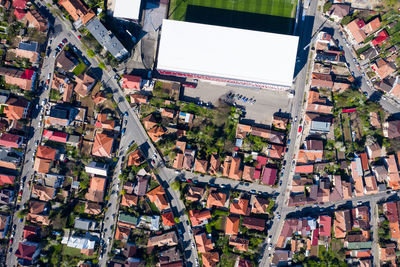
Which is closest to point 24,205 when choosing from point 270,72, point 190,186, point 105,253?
point 105,253

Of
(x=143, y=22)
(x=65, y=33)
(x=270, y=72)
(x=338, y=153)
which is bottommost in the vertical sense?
(x=338, y=153)

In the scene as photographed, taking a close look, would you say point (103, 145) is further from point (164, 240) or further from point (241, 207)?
point (241, 207)

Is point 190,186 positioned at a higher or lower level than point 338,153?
lower

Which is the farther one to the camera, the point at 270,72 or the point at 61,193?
the point at 61,193

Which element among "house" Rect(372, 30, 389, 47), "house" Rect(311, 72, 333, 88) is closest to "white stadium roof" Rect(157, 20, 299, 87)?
"house" Rect(311, 72, 333, 88)

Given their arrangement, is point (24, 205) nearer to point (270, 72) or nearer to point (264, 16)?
point (270, 72)

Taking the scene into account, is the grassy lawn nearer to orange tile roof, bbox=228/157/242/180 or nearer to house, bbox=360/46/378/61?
orange tile roof, bbox=228/157/242/180

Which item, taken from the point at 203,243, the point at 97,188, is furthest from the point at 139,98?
the point at 203,243
